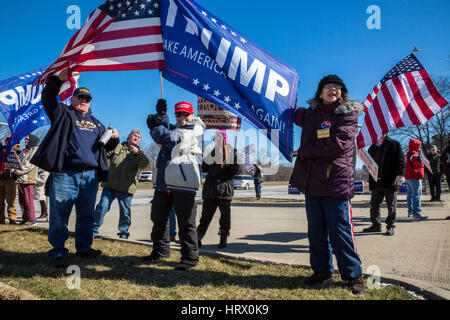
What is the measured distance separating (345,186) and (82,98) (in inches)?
134

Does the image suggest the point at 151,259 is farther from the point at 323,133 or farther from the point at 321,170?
the point at 323,133

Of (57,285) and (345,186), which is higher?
(345,186)

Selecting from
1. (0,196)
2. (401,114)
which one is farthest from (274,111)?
(0,196)

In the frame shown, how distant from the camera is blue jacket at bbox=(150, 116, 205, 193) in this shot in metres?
3.51

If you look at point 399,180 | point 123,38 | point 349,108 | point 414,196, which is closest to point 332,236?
point 349,108

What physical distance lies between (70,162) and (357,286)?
3.44 meters

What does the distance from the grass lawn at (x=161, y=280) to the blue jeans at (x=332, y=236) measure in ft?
0.68

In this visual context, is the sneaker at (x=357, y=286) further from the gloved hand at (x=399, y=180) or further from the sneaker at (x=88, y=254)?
the gloved hand at (x=399, y=180)

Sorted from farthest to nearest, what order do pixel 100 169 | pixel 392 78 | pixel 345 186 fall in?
1. pixel 392 78
2. pixel 100 169
3. pixel 345 186

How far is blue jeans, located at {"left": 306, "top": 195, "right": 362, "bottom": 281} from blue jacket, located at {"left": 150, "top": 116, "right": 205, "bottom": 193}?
133 cm

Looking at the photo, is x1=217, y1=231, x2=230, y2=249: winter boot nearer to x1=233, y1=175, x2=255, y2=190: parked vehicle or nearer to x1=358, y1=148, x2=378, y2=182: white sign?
x1=358, y1=148, x2=378, y2=182: white sign

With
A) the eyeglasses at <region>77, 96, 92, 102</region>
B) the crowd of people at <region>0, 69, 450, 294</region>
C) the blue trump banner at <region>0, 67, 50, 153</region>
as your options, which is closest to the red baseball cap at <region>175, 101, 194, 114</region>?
the crowd of people at <region>0, 69, 450, 294</region>
